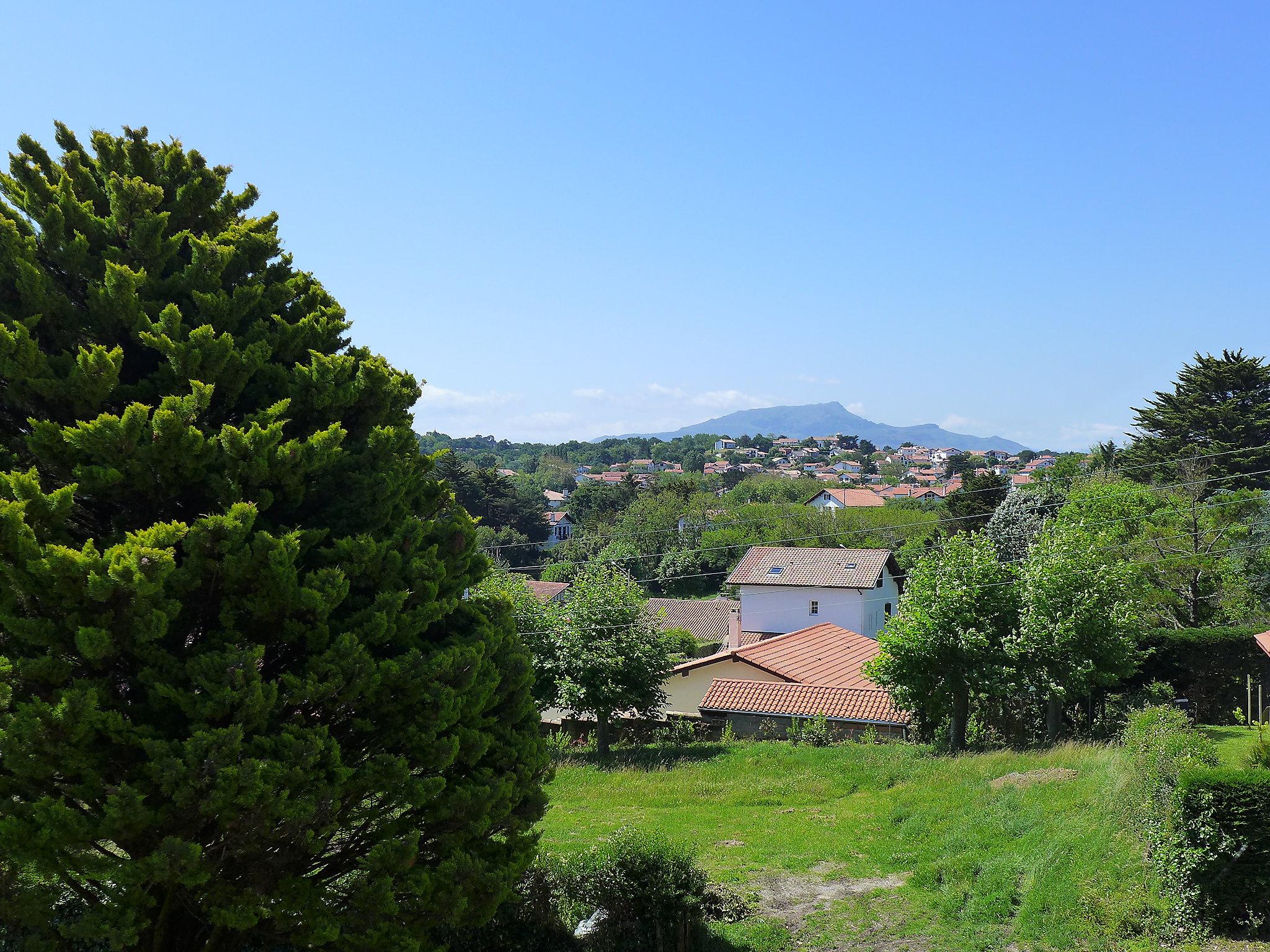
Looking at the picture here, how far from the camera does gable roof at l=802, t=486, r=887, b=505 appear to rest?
333ft

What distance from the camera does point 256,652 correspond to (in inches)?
255

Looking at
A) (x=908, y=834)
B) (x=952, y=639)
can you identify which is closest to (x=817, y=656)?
(x=952, y=639)

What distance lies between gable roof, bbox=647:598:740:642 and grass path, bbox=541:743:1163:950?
34359 millimetres

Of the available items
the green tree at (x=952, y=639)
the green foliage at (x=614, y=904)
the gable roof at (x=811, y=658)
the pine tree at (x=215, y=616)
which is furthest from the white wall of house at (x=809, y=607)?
the pine tree at (x=215, y=616)

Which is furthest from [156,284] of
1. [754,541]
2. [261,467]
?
[754,541]

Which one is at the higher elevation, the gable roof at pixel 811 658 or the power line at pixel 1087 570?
the power line at pixel 1087 570

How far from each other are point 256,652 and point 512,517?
3229 inches

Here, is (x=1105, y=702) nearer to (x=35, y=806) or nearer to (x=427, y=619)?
(x=427, y=619)

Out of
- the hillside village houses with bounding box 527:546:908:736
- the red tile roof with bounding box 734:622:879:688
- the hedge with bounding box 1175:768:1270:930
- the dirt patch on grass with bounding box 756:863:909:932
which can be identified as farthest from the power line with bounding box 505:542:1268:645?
the hedge with bounding box 1175:768:1270:930

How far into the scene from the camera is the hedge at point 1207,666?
24.6 metres

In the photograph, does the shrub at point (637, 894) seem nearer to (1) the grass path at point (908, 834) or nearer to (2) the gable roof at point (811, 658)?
(1) the grass path at point (908, 834)

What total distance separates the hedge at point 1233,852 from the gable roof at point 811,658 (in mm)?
17881

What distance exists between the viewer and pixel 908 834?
14836 millimetres

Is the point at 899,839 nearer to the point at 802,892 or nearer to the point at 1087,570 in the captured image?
the point at 802,892
